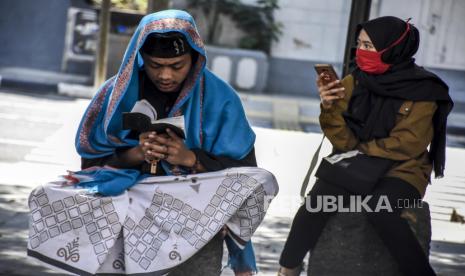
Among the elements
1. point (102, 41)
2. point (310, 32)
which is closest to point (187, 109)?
point (102, 41)

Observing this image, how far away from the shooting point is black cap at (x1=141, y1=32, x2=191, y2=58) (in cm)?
421

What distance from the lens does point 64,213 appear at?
13.5 ft

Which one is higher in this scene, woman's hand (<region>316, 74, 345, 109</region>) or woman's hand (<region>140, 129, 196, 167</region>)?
woman's hand (<region>316, 74, 345, 109</region>)

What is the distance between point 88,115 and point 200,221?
2.34 ft

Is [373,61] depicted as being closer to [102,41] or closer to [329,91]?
[329,91]

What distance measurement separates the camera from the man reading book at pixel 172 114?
Answer: 13.8 feet

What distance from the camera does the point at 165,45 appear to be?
166 inches

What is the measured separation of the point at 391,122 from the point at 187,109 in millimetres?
1093

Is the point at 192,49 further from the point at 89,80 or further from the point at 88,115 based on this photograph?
the point at 89,80

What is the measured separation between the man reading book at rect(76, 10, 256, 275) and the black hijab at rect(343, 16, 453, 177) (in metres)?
0.76

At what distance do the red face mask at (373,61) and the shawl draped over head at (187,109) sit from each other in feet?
2.62

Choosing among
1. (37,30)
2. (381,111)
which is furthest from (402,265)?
(37,30)

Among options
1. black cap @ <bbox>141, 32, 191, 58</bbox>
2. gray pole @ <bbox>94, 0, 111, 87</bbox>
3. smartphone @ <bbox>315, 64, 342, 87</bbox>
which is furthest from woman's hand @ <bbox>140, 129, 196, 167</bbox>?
gray pole @ <bbox>94, 0, 111, 87</bbox>

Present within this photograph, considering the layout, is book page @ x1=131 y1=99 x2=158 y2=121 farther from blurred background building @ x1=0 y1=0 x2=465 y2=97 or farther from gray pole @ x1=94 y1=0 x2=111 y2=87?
blurred background building @ x1=0 y1=0 x2=465 y2=97
